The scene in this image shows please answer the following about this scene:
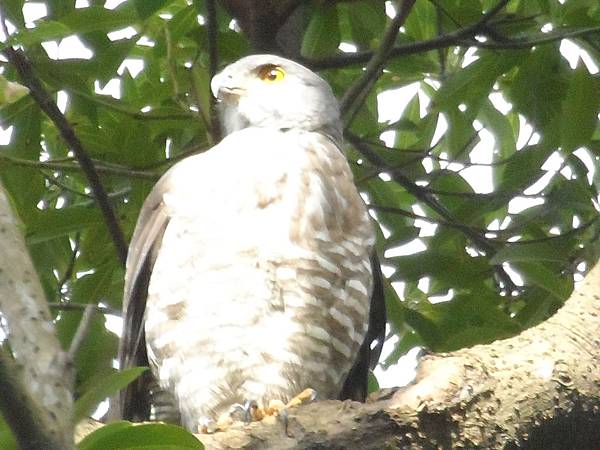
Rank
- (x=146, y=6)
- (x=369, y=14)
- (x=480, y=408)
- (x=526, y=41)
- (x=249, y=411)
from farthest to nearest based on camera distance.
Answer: (x=369, y=14) → (x=526, y=41) → (x=249, y=411) → (x=146, y=6) → (x=480, y=408)

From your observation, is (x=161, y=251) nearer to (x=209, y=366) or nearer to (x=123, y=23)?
(x=209, y=366)

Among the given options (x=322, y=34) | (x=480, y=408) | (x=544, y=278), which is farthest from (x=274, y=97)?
(x=480, y=408)

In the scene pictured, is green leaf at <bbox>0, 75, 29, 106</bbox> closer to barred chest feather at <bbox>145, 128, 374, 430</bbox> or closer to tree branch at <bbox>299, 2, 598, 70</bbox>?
barred chest feather at <bbox>145, 128, 374, 430</bbox>

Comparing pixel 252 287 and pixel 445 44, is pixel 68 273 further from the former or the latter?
pixel 445 44

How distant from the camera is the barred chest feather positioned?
11.7ft

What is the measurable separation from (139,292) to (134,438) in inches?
83.8

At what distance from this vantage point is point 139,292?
394 centimetres

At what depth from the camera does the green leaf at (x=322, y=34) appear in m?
4.37

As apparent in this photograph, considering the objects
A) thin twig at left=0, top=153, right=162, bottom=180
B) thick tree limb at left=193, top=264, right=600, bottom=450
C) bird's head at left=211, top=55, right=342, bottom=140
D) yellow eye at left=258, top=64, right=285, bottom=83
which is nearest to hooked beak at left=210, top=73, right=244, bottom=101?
bird's head at left=211, top=55, right=342, bottom=140

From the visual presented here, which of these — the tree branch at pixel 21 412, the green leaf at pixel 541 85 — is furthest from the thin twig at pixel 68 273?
the tree branch at pixel 21 412

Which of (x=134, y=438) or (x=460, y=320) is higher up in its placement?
(x=134, y=438)

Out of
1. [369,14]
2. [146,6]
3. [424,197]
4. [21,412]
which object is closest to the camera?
[21,412]

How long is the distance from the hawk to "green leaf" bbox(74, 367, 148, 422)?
1.68 metres

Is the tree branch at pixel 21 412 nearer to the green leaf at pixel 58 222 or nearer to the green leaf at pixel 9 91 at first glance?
the green leaf at pixel 9 91
